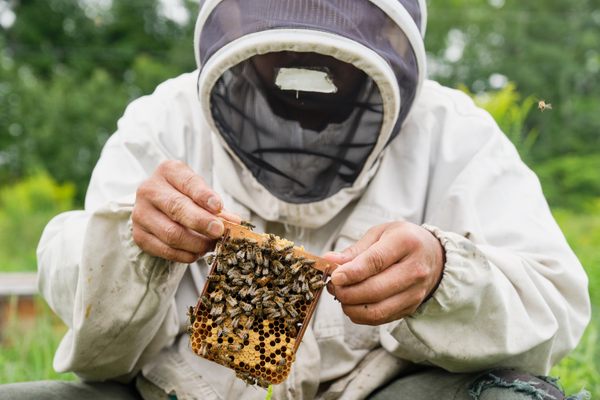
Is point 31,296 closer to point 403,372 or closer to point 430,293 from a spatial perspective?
point 403,372

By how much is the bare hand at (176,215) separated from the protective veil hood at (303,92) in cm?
50

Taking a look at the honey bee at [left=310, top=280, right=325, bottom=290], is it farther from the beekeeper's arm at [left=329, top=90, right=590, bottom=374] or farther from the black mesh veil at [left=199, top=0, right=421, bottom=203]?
the black mesh veil at [left=199, top=0, right=421, bottom=203]

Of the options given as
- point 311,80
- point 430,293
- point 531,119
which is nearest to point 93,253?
point 311,80

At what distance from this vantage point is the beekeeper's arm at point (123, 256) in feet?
7.14

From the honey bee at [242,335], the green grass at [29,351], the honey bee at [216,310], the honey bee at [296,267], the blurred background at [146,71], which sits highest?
the honey bee at [296,267]

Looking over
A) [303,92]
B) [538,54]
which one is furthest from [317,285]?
[538,54]

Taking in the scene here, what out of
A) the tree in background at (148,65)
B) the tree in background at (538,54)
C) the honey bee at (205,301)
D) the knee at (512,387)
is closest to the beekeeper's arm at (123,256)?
the honey bee at (205,301)

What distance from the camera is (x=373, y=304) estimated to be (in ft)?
6.77

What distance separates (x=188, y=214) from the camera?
82.0 inches

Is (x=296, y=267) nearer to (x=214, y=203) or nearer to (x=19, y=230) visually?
(x=214, y=203)

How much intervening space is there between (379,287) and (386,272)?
5 centimetres

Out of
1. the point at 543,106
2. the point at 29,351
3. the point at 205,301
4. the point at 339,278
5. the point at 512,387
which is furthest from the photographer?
the point at 29,351

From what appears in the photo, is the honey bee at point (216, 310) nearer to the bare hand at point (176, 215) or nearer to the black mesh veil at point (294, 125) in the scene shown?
the bare hand at point (176, 215)

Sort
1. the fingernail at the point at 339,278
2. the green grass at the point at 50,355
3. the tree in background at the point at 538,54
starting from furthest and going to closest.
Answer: the tree in background at the point at 538,54 < the green grass at the point at 50,355 < the fingernail at the point at 339,278
